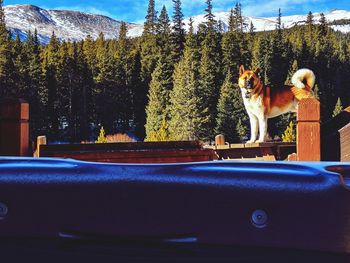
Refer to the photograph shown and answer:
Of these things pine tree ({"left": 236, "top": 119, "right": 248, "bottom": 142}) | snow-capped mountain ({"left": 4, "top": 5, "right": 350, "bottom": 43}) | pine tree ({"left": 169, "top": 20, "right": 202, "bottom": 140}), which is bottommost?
pine tree ({"left": 236, "top": 119, "right": 248, "bottom": 142})

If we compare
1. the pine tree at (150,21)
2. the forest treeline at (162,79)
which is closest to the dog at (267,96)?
the forest treeline at (162,79)

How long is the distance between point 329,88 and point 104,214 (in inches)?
2795

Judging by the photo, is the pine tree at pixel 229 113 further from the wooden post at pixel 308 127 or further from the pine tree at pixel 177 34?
the wooden post at pixel 308 127

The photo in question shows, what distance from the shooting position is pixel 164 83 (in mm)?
57625

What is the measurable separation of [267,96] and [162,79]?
5289cm

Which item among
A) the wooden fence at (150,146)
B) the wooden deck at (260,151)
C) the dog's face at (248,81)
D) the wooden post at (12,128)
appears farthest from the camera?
the dog's face at (248,81)

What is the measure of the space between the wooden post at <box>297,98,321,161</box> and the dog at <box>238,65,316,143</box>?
2.17 metres

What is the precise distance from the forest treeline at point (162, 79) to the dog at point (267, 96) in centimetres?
4086

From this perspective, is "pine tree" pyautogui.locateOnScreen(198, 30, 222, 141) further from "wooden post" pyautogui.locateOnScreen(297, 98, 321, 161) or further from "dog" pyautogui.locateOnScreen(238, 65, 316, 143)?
"wooden post" pyautogui.locateOnScreen(297, 98, 321, 161)

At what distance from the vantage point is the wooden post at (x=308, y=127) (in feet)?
9.91

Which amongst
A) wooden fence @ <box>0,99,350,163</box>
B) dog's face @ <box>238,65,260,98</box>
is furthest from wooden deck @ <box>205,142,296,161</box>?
dog's face @ <box>238,65,260,98</box>

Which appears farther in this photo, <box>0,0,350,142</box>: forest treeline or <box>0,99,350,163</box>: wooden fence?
<box>0,0,350,142</box>: forest treeline

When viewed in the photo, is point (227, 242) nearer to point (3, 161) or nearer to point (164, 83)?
point (3, 161)

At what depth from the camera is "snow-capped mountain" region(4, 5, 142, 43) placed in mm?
149375
